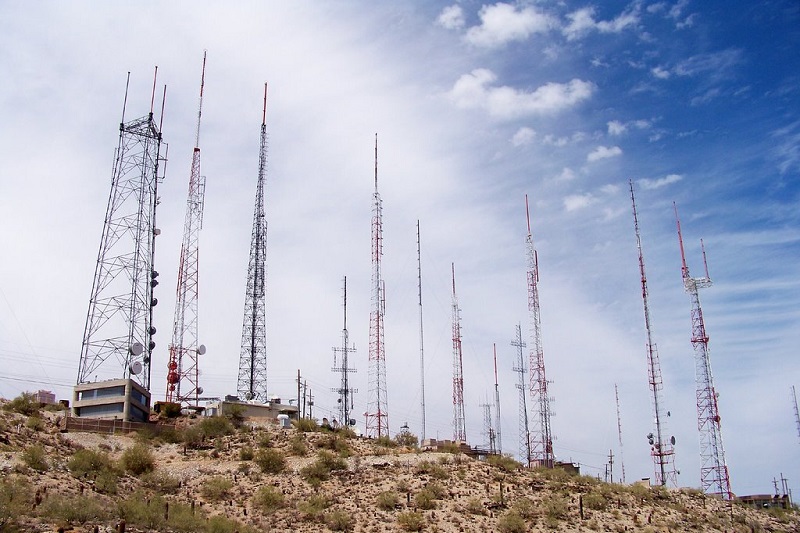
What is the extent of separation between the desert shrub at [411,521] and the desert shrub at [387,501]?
1985 mm

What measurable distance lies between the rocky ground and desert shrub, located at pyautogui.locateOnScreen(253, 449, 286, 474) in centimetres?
14

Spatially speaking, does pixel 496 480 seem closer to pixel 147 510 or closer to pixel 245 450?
pixel 245 450

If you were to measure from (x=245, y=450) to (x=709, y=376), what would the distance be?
50.3 meters

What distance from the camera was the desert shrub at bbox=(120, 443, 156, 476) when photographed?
52.3 meters

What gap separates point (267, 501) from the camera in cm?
4753

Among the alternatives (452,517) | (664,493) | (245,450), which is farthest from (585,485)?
(245,450)

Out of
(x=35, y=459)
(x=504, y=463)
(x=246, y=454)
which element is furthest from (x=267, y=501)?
(x=504, y=463)

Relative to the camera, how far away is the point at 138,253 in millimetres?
68875

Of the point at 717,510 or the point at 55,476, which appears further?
the point at 717,510

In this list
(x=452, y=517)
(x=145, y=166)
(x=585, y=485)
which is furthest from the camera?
(x=145, y=166)

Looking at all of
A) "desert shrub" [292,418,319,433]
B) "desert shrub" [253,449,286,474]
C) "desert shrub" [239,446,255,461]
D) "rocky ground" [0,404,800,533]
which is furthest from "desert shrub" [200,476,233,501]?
"desert shrub" [292,418,319,433]

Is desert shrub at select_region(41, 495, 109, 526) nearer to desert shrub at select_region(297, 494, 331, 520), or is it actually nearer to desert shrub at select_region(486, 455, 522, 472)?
desert shrub at select_region(297, 494, 331, 520)

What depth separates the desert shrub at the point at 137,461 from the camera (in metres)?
52.3

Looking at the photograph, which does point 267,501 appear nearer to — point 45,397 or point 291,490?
point 291,490
